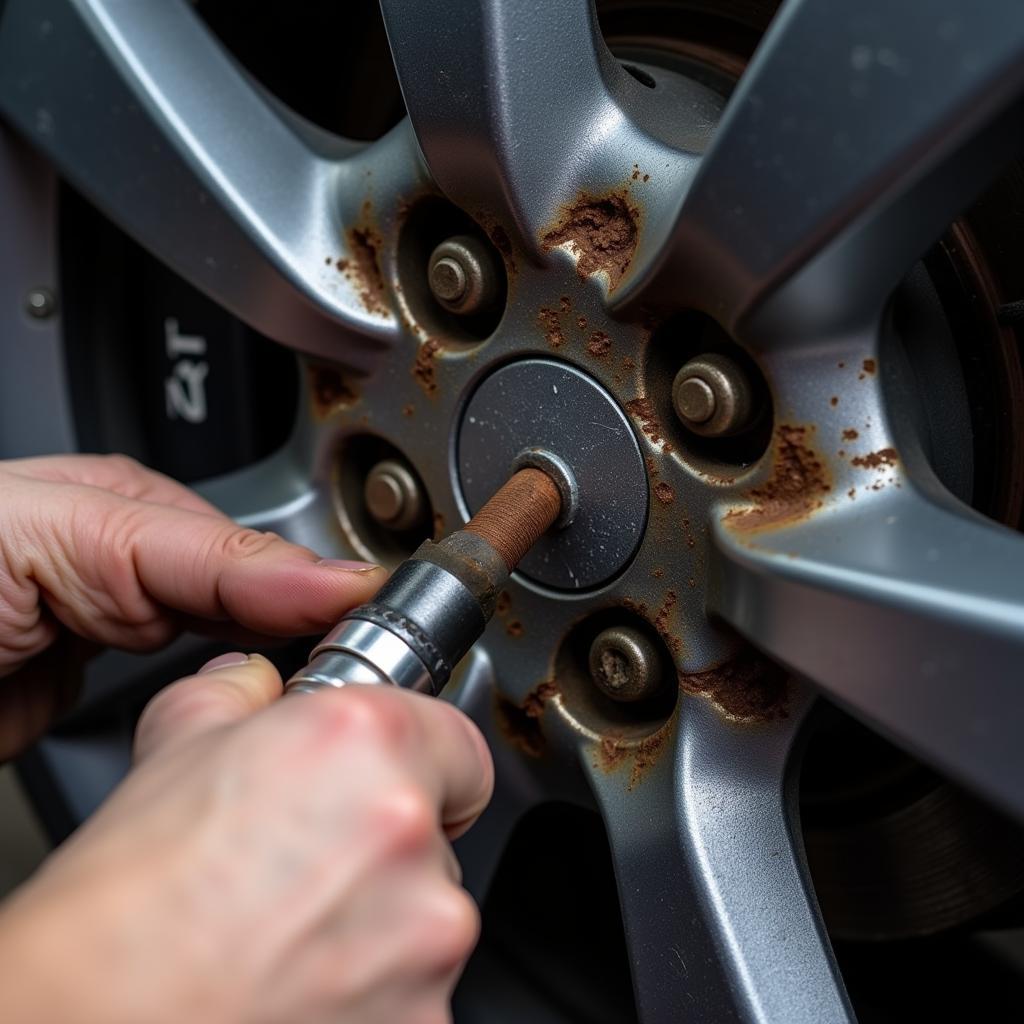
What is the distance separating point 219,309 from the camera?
30.1 inches

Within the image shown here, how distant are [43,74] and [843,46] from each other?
48 cm

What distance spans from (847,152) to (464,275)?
0.70ft

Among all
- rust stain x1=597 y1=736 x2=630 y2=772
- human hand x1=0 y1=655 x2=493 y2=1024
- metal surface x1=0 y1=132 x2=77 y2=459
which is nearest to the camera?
human hand x1=0 y1=655 x2=493 y2=1024

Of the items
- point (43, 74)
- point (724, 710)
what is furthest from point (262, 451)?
point (724, 710)

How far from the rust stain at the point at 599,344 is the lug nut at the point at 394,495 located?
150 mm

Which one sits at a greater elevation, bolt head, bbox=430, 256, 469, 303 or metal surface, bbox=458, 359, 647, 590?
bolt head, bbox=430, 256, 469, 303

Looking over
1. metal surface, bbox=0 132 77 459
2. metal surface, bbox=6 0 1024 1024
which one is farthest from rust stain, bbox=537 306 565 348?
metal surface, bbox=0 132 77 459

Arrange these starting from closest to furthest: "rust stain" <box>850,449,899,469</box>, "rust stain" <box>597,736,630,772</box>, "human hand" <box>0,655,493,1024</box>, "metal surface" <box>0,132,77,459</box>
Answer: "human hand" <box>0,655,493,1024</box>
"rust stain" <box>850,449,899,469</box>
"rust stain" <box>597,736,630,772</box>
"metal surface" <box>0,132,77,459</box>

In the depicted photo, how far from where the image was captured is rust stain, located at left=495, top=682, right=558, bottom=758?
58cm

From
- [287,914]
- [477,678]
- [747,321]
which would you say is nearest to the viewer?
[287,914]

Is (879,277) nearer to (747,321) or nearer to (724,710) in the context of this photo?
(747,321)

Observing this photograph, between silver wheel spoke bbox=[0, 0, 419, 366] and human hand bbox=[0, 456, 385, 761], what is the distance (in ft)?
0.41

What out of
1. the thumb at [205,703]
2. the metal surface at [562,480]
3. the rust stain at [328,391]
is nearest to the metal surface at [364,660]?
the thumb at [205,703]

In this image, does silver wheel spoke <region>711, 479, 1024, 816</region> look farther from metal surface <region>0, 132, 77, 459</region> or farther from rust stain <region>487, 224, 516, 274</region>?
metal surface <region>0, 132, 77, 459</region>
